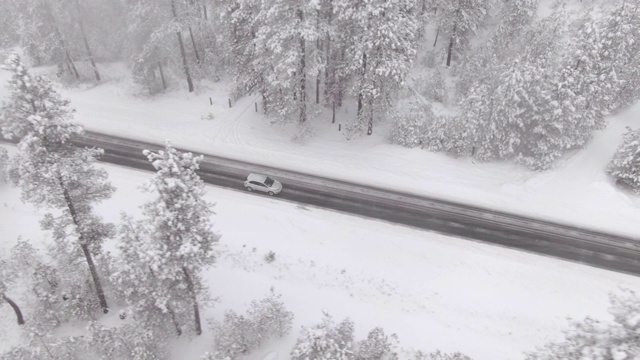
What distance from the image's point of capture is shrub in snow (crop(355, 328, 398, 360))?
19.5 m

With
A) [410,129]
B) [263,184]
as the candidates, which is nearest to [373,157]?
[410,129]

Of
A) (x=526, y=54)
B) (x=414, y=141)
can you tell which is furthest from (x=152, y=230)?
(x=526, y=54)

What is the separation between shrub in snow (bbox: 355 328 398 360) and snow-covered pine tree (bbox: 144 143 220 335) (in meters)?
8.60

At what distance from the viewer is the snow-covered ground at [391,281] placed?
21.7 meters

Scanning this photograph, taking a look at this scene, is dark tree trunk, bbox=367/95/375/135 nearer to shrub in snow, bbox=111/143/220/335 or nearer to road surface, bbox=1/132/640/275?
road surface, bbox=1/132/640/275

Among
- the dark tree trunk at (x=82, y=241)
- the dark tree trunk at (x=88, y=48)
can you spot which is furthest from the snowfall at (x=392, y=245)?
the dark tree trunk at (x=88, y=48)

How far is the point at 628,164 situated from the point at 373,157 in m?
17.9

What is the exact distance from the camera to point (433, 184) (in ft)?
99.9

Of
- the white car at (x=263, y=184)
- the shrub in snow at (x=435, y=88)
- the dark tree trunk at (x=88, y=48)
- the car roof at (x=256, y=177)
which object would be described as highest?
the dark tree trunk at (x=88, y=48)

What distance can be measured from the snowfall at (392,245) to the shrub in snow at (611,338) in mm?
7404

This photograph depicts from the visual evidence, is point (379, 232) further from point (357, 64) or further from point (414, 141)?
point (357, 64)

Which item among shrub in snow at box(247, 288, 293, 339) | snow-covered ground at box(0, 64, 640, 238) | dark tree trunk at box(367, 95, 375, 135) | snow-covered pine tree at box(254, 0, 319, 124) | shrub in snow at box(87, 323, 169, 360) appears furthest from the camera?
dark tree trunk at box(367, 95, 375, 135)

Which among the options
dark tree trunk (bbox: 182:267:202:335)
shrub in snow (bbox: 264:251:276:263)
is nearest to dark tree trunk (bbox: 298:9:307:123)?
shrub in snow (bbox: 264:251:276:263)

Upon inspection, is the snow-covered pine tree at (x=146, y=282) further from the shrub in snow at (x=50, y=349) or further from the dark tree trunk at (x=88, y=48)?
the dark tree trunk at (x=88, y=48)
